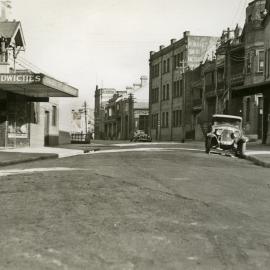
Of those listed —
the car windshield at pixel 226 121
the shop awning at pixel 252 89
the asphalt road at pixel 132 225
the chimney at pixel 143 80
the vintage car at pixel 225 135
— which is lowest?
the asphalt road at pixel 132 225

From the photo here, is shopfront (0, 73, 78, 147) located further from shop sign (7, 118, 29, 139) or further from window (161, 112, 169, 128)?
window (161, 112, 169, 128)

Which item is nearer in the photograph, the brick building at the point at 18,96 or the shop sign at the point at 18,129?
the brick building at the point at 18,96

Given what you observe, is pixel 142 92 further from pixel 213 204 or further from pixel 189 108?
pixel 213 204

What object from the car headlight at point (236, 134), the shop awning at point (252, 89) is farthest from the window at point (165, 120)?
the car headlight at point (236, 134)

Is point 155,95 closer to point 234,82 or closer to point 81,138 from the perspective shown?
point 81,138

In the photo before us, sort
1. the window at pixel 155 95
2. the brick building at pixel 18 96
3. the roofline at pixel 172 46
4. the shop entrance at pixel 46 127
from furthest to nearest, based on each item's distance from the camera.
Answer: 1. the window at pixel 155 95
2. the roofline at pixel 172 46
3. the shop entrance at pixel 46 127
4. the brick building at pixel 18 96

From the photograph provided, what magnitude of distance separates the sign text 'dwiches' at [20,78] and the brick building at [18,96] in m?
0.05

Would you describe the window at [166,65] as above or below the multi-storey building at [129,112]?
above

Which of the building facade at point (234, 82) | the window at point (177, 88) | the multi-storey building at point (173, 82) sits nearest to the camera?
the building facade at point (234, 82)

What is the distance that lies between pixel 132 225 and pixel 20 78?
69.3 feet

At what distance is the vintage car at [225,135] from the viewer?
25547 mm

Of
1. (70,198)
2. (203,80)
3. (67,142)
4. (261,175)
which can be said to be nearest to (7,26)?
(67,142)

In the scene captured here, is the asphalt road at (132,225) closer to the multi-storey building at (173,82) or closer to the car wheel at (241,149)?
the car wheel at (241,149)

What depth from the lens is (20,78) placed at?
27.0 meters
